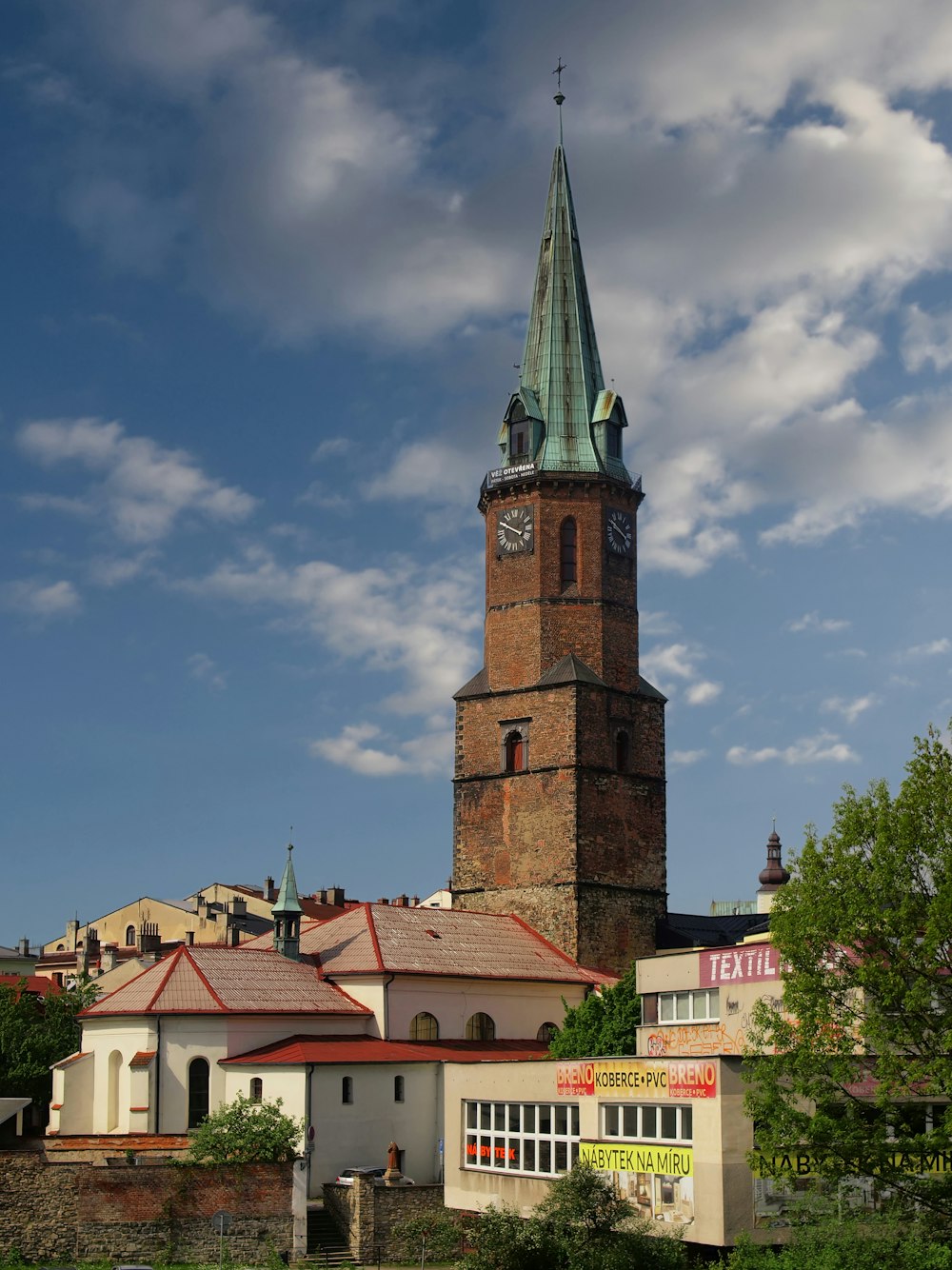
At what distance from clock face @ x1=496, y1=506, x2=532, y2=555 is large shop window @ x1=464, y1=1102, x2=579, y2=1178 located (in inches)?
1148

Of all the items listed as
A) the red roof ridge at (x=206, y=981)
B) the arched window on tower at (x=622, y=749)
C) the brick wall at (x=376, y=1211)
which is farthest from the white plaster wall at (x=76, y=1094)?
the arched window on tower at (x=622, y=749)

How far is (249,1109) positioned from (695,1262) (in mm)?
15851

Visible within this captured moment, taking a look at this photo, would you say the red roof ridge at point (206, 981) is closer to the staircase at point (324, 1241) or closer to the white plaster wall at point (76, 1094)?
the white plaster wall at point (76, 1094)

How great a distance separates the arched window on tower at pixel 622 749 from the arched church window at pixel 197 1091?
22831 millimetres

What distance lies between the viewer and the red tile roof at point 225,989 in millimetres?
51438

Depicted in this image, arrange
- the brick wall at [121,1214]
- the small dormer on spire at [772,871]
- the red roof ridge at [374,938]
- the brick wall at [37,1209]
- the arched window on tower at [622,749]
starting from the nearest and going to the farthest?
the brick wall at [37,1209] → the brick wall at [121,1214] → the red roof ridge at [374,938] → the arched window on tower at [622,749] → the small dormer on spire at [772,871]

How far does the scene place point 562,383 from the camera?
233 feet

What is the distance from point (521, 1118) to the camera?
138 ft

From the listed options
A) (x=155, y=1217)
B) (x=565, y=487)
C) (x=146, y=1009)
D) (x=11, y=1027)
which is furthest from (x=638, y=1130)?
(x=565, y=487)

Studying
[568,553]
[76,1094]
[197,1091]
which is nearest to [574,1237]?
[197,1091]

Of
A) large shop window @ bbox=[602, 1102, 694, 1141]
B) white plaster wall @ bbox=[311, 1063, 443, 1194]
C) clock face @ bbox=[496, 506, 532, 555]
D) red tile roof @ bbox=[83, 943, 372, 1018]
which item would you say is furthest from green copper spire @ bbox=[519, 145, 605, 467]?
large shop window @ bbox=[602, 1102, 694, 1141]

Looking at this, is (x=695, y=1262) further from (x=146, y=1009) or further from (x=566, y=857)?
(x=566, y=857)

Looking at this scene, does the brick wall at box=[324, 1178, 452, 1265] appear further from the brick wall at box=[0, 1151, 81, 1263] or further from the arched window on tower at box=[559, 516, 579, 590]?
the arched window on tower at box=[559, 516, 579, 590]

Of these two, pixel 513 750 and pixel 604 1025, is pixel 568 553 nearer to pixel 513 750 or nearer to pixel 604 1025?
pixel 513 750
